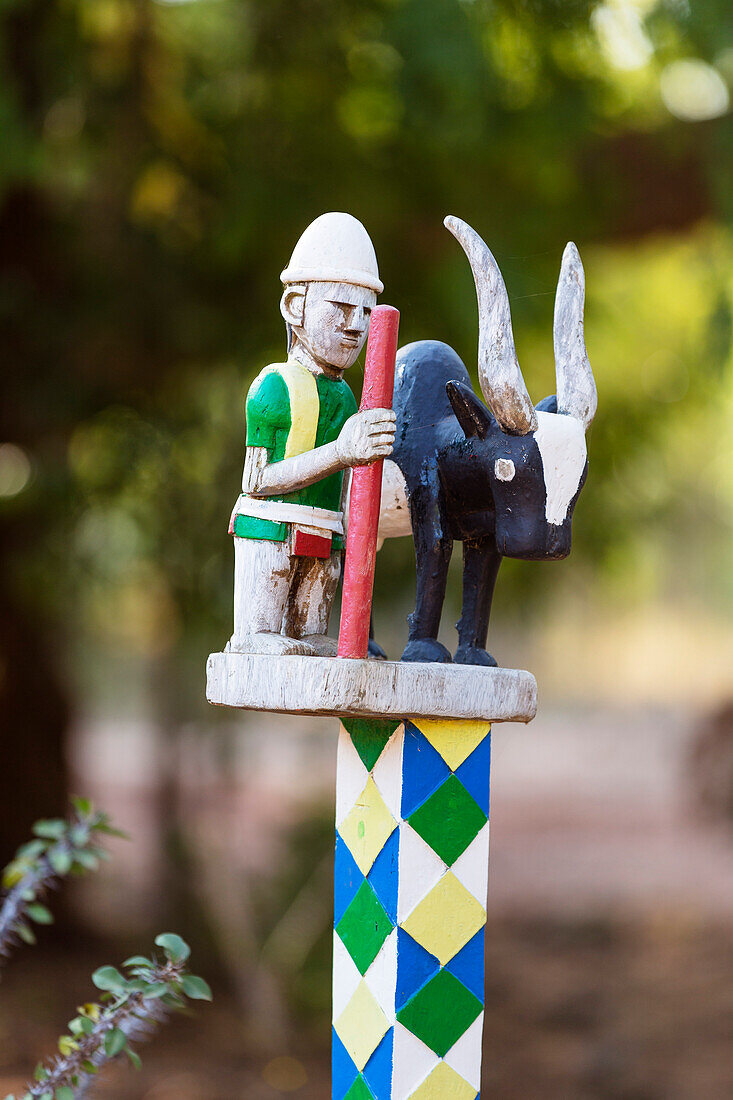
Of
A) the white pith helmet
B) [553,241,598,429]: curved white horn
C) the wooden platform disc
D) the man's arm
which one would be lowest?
the wooden platform disc

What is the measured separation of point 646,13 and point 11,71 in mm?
1596

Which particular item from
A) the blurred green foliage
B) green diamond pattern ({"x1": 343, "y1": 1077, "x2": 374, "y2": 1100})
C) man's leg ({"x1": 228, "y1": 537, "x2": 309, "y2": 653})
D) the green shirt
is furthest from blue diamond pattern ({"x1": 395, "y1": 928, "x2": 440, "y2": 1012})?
the blurred green foliage

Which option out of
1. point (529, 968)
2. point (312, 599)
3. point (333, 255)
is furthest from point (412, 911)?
point (529, 968)

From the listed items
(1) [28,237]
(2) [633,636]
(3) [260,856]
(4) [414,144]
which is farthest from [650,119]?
(2) [633,636]

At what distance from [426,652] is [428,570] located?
0.10 m

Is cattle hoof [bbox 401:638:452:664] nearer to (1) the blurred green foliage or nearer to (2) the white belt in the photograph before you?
(2) the white belt

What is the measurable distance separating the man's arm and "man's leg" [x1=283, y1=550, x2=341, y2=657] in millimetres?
100

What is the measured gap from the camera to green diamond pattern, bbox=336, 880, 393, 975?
131 cm

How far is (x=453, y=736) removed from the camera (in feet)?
4.38

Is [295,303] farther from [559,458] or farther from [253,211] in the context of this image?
[253,211]

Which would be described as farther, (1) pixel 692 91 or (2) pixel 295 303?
(1) pixel 692 91

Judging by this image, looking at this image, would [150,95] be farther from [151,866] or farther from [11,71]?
[151,866]

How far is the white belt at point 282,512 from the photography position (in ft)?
4.32

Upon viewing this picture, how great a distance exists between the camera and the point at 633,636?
1072cm
